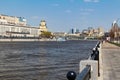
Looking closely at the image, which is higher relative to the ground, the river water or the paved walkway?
the paved walkway

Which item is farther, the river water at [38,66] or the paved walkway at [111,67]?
the river water at [38,66]

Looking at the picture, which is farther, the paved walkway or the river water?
the river water

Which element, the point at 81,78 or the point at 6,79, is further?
the point at 6,79

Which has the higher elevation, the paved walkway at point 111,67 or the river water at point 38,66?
the paved walkway at point 111,67

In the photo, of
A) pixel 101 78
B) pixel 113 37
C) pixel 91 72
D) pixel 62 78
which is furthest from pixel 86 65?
pixel 113 37

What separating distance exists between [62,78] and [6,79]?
4.19 meters

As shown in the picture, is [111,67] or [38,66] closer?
[111,67]

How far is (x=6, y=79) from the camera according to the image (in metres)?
24.2

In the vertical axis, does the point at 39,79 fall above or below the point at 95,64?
below

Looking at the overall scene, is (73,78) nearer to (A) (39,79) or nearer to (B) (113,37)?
(A) (39,79)

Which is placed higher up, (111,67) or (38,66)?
(111,67)

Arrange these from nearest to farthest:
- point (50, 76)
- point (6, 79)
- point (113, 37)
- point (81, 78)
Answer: point (81, 78)
point (6, 79)
point (50, 76)
point (113, 37)

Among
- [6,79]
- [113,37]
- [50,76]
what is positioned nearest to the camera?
[6,79]

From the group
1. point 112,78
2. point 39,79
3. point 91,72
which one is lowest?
point 39,79
